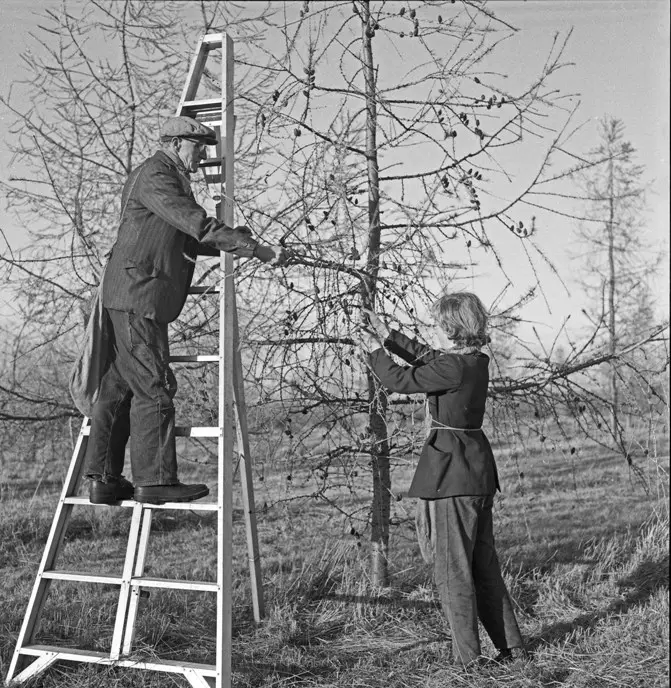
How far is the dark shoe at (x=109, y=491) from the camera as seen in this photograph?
346cm

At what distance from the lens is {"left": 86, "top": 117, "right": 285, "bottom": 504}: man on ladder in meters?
3.31

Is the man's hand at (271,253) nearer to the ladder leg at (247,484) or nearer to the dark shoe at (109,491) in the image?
the ladder leg at (247,484)

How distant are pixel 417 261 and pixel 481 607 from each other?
5.68ft

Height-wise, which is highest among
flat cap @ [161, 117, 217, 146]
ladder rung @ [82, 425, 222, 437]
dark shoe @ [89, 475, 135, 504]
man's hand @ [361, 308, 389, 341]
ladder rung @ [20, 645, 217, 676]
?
flat cap @ [161, 117, 217, 146]

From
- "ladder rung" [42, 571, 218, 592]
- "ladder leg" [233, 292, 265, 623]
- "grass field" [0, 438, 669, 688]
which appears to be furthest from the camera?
"ladder leg" [233, 292, 265, 623]

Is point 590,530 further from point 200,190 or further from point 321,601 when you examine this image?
point 200,190

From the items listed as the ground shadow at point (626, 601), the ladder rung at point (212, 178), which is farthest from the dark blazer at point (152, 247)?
the ground shadow at point (626, 601)

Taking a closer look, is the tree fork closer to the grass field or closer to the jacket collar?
the grass field

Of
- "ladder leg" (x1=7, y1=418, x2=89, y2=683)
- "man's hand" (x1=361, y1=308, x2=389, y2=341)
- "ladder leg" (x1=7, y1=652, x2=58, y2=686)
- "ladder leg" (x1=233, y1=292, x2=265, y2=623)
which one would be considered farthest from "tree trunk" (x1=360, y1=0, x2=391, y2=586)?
"ladder leg" (x1=7, y1=652, x2=58, y2=686)

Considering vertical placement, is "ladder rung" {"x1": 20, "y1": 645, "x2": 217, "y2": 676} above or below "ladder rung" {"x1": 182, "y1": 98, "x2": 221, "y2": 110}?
below

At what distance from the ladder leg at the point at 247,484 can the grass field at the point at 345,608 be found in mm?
153

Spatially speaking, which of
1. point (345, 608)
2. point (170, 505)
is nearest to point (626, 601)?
point (345, 608)

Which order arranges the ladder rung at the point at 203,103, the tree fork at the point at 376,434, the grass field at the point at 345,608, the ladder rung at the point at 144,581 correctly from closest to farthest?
the ladder rung at the point at 144,581, the grass field at the point at 345,608, the ladder rung at the point at 203,103, the tree fork at the point at 376,434

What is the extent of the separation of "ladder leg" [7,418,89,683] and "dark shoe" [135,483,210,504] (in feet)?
1.58
